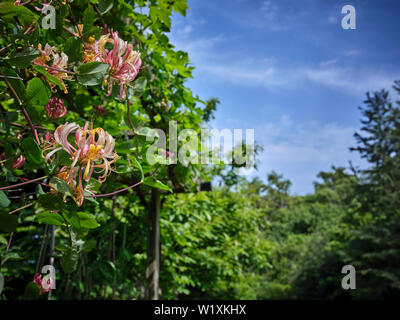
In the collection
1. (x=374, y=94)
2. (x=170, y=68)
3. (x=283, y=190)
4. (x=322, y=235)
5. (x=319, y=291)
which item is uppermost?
(x=374, y=94)

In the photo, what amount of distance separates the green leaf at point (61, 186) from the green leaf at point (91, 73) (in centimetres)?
18

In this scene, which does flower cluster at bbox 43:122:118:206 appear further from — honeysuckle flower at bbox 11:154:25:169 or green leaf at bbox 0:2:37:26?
honeysuckle flower at bbox 11:154:25:169

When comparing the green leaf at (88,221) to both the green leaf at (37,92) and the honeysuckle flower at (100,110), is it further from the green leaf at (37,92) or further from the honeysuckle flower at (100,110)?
the honeysuckle flower at (100,110)

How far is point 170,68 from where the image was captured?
1.46 m

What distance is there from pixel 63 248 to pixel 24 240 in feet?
5.69

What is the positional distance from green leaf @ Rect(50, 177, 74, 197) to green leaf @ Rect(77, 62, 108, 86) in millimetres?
185

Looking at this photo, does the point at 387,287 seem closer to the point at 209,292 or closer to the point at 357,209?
the point at 357,209

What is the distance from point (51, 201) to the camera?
557mm

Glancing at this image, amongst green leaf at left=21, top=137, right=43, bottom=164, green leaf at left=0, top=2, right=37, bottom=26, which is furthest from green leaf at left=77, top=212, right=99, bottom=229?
green leaf at left=0, top=2, right=37, bottom=26

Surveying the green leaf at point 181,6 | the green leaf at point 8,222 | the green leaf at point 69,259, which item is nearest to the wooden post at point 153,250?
the green leaf at point 181,6

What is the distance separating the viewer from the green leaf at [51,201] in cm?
55

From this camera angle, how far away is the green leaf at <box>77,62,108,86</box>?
0.58m

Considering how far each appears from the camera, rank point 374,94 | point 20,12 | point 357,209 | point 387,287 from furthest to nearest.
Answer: point 374,94
point 357,209
point 387,287
point 20,12
